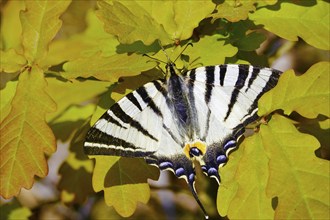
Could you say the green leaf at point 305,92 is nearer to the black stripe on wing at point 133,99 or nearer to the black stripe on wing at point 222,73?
the black stripe on wing at point 222,73

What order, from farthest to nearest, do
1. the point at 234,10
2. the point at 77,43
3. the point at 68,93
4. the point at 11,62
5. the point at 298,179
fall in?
the point at 77,43, the point at 68,93, the point at 11,62, the point at 234,10, the point at 298,179

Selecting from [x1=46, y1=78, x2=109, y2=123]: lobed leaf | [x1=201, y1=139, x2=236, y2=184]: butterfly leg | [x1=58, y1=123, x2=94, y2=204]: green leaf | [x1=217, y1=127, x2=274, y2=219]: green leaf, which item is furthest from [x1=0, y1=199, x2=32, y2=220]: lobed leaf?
[x1=217, y1=127, x2=274, y2=219]: green leaf

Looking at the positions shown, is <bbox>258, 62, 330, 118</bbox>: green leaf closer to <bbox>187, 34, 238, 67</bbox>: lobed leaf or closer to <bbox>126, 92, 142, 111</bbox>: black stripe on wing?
<bbox>187, 34, 238, 67</bbox>: lobed leaf

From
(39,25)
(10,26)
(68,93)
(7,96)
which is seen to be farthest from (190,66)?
(10,26)

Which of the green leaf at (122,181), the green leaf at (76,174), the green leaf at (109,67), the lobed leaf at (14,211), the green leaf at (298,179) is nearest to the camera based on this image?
the green leaf at (298,179)

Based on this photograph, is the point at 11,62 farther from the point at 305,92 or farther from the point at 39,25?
the point at 305,92

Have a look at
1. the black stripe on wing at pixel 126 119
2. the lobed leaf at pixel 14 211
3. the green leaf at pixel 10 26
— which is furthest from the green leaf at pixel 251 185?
the green leaf at pixel 10 26
